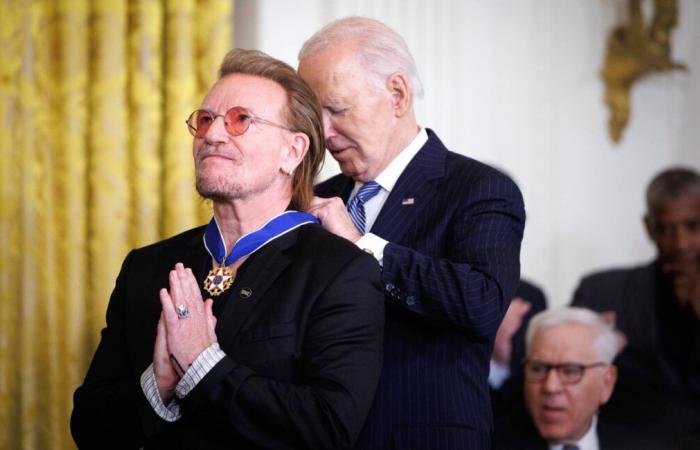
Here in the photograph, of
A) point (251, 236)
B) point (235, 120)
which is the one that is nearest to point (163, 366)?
point (251, 236)

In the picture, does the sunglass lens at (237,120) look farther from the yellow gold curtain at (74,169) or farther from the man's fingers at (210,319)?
the yellow gold curtain at (74,169)

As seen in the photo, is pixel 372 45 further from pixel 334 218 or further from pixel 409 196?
pixel 334 218

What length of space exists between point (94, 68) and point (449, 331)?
6.14ft

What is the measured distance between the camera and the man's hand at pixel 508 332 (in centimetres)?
459

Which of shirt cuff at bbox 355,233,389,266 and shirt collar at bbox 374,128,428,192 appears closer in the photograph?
shirt cuff at bbox 355,233,389,266

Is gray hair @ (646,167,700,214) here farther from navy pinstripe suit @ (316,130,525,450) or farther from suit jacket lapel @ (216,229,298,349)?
suit jacket lapel @ (216,229,298,349)

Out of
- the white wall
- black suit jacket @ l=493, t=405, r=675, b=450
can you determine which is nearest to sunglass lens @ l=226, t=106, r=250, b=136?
black suit jacket @ l=493, t=405, r=675, b=450

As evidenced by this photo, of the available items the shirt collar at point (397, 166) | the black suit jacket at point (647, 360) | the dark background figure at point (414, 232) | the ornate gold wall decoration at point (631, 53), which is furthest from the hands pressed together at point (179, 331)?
the ornate gold wall decoration at point (631, 53)

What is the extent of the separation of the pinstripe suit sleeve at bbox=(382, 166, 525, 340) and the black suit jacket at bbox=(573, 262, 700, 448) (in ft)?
5.53

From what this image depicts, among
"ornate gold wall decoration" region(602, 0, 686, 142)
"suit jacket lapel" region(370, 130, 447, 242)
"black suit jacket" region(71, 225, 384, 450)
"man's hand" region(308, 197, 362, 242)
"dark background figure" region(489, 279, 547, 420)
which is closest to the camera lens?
"black suit jacket" region(71, 225, 384, 450)

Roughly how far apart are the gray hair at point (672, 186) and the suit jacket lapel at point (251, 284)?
284 centimetres

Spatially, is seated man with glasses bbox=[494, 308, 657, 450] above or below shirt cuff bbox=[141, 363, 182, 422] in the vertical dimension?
below

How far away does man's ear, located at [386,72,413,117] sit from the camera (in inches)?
111

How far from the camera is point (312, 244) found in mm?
2377
